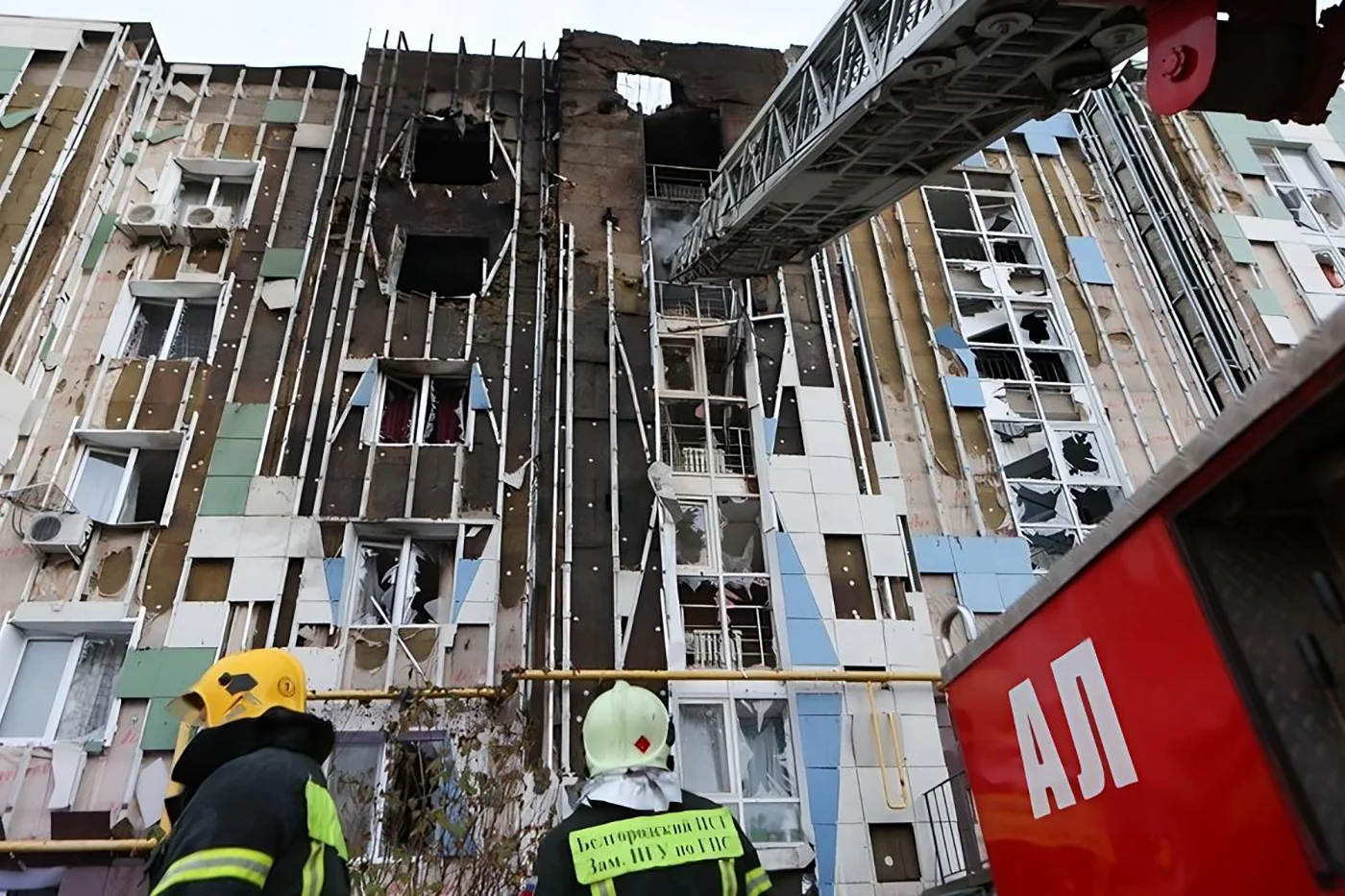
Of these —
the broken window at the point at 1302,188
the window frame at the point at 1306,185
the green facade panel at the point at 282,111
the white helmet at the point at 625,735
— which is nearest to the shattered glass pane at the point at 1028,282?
the window frame at the point at 1306,185

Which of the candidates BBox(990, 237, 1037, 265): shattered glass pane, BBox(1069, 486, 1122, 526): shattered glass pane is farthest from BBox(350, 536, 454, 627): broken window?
BBox(990, 237, 1037, 265): shattered glass pane

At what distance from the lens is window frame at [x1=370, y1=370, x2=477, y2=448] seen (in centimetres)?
1273

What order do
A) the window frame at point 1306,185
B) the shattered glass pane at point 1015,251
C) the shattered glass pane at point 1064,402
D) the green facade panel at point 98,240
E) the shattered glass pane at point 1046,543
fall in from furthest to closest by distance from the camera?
the window frame at point 1306,185 < the shattered glass pane at point 1015,251 < the shattered glass pane at point 1064,402 < the green facade panel at point 98,240 < the shattered glass pane at point 1046,543

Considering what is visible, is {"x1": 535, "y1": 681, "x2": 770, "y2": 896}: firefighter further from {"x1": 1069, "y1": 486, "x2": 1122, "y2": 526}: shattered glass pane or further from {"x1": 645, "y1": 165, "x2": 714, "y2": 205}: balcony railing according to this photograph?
{"x1": 645, "y1": 165, "x2": 714, "y2": 205}: balcony railing

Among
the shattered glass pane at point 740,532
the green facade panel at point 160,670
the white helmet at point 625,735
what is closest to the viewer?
the white helmet at point 625,735

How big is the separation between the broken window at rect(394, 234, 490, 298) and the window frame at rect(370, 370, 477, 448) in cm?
217

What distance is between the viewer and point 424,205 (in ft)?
49.8

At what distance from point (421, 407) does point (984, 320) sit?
996cm

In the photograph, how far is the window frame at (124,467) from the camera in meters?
11.7

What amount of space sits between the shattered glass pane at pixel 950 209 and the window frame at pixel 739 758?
35.4 ft

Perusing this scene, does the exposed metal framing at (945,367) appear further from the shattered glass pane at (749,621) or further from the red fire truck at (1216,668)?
the red fire truck at (1216,668)

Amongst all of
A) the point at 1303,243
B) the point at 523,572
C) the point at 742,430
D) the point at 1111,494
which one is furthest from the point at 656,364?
the point at 1303,243

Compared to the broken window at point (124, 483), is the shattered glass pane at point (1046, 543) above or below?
below

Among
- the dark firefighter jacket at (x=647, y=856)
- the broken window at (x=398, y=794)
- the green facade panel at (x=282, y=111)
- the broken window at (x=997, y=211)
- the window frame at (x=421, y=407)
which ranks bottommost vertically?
the dark firefighter jacket at (x=647, y=856)
